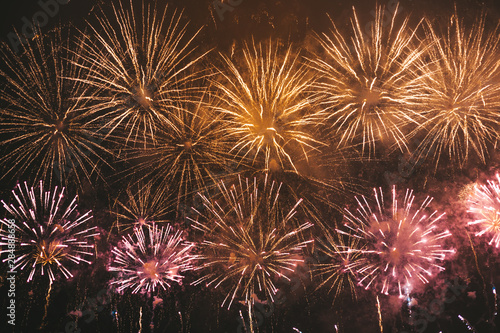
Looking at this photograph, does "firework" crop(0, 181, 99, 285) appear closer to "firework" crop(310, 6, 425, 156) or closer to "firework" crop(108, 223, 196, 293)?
"firework" crop(108, 223, 196, 293)

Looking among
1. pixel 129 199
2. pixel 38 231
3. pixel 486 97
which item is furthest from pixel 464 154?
pixel 38 231

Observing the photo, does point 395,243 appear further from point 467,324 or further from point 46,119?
point 46,119

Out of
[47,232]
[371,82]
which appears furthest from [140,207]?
[371,82]

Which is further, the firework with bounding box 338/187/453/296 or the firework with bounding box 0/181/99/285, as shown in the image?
the firework with bounding box 0/181/99/285

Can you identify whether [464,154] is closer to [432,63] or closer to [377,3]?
[432,63]

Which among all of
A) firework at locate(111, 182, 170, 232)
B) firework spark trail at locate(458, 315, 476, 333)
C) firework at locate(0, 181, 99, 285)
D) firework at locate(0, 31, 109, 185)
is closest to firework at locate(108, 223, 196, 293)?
firework at locate(111, 182, 170, 232)

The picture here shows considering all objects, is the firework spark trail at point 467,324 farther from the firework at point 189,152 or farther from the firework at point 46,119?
the firework at point 46,119
